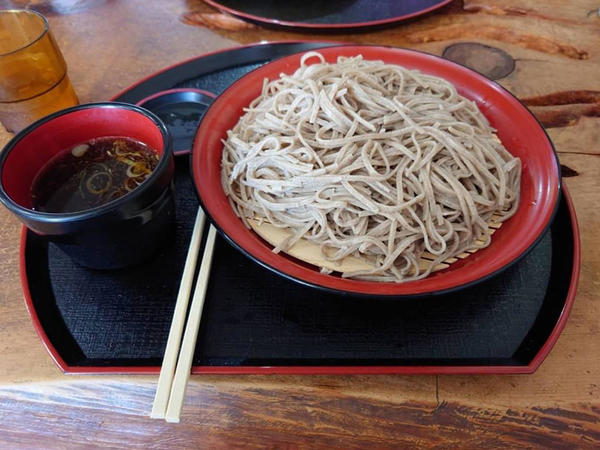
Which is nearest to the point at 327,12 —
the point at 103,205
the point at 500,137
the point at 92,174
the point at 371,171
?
the point at 500,137

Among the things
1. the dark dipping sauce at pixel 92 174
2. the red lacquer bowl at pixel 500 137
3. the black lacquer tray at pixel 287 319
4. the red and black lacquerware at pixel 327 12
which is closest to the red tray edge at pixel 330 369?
the black lacquer tray at pixel 287 319

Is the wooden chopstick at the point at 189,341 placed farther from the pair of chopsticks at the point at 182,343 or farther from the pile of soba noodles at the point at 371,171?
the pile of soba noodles at the point at 371,171

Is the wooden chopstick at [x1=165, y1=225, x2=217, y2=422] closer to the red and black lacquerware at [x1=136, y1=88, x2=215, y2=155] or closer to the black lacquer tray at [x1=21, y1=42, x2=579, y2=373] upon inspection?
the black lacquer tray at [x1=21, y1=42, x2=579, y2=373]

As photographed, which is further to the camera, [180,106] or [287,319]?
[180,106]

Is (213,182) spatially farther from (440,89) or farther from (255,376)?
(440,89)

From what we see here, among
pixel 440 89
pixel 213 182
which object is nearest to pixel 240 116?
pixel 213 182

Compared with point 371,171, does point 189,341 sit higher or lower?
lower

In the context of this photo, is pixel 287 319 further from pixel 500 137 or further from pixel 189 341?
pixel 500 137
